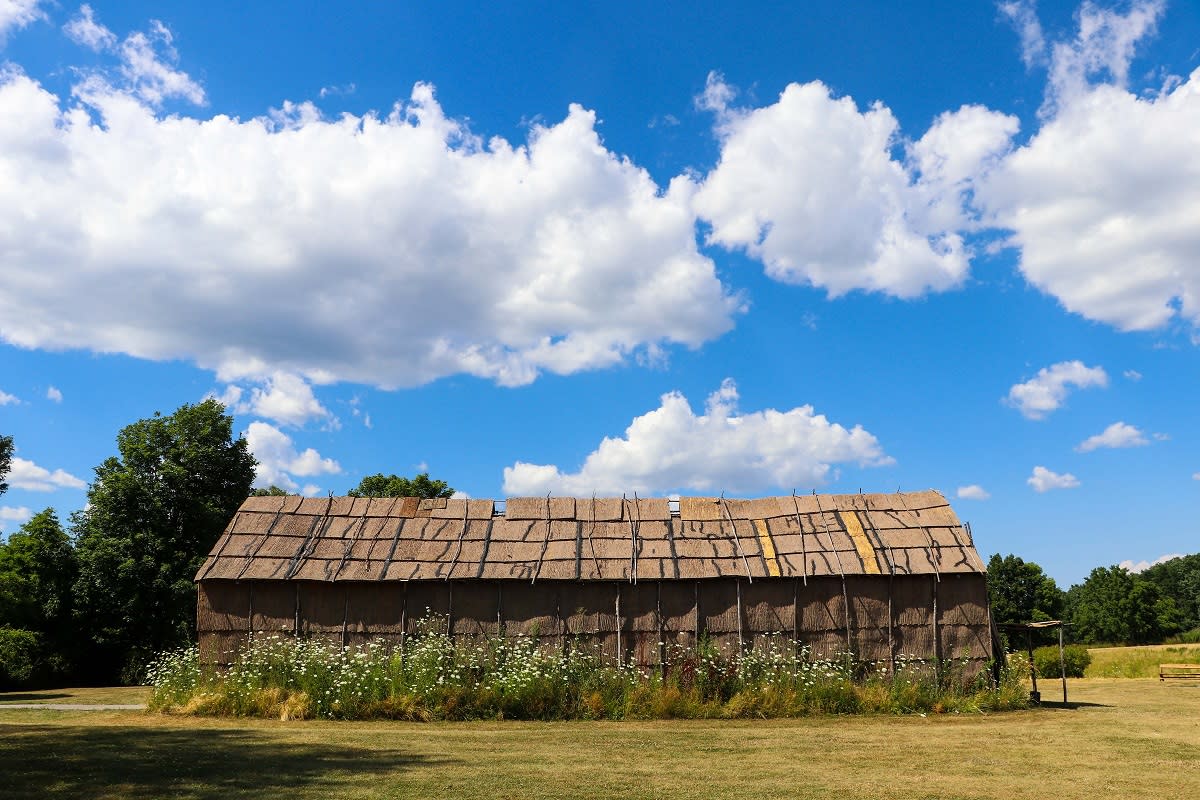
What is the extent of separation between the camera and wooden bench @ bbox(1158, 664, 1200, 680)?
29.9 metres

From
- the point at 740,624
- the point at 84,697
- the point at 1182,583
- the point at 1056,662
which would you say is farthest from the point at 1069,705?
the point at 1182,583

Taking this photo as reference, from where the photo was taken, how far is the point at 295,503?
73.0 feet

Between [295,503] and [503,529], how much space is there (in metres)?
5.51

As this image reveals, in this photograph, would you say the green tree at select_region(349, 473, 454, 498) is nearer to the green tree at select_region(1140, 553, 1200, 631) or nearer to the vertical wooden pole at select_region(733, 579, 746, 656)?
the vertical wooden pole at select_region(733, 579, 746, 656)

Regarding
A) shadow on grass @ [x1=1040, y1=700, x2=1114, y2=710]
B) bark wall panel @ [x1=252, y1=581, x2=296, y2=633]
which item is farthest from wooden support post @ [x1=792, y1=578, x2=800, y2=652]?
bark wall panel @ [x1=252, y1=581, x2=296, y2=633]

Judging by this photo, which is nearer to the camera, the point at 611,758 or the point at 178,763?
the point at 178,763

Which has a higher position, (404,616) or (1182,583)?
(404,616)

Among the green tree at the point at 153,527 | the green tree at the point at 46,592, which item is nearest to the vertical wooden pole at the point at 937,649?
the green tree at the point at 153,527

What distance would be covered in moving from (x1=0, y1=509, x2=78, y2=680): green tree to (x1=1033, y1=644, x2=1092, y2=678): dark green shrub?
3591cm

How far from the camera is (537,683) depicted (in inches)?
712

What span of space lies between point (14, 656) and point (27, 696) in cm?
279

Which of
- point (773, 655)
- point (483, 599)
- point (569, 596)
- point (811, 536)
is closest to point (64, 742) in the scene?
point (483, 599)

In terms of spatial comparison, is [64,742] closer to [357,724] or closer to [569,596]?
[357,724]

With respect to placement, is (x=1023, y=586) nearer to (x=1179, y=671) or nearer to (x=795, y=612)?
(x=1179, y=671)
